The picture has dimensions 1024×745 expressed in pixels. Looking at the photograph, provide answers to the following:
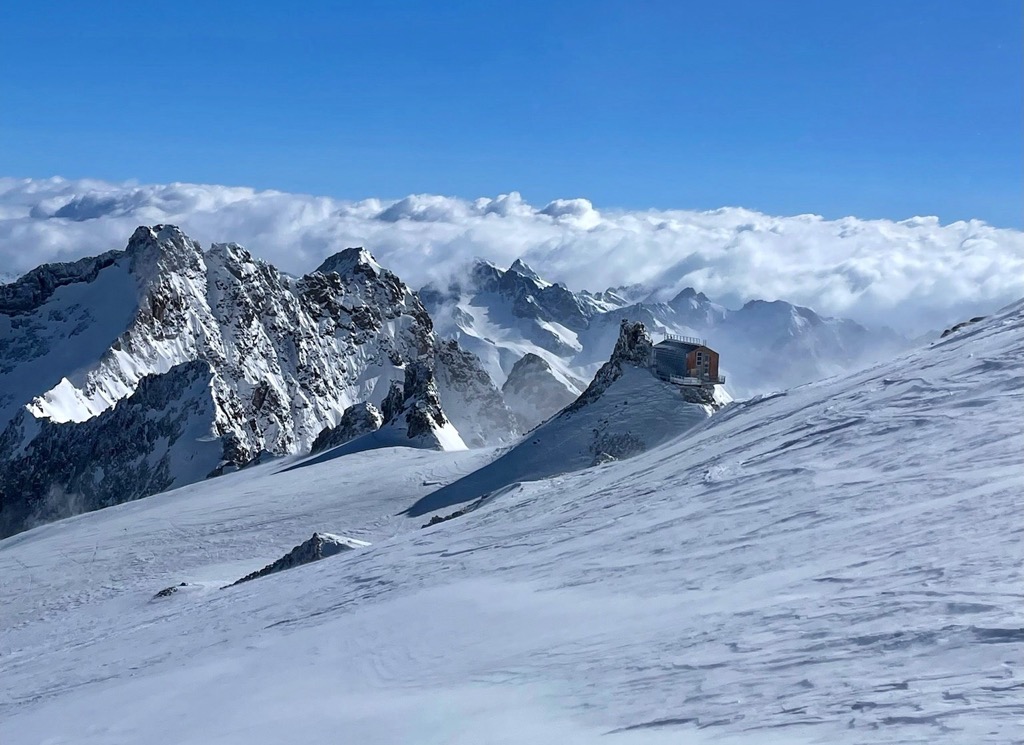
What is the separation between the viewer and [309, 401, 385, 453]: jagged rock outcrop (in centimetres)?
8281

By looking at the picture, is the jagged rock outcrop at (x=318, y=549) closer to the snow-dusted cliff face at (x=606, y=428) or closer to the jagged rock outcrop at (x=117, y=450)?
the snow-dusted cliff face at (x=606, y=428)

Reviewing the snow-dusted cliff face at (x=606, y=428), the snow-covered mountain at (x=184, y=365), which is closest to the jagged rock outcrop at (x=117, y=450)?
the snow-covered mountain at (x=184, y=365)

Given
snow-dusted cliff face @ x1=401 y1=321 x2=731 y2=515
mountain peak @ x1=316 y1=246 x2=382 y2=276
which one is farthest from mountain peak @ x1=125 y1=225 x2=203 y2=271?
snow-dusted cliff face @ x1=401 y1=321 x2=731 y2=515

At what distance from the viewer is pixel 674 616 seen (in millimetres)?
12859

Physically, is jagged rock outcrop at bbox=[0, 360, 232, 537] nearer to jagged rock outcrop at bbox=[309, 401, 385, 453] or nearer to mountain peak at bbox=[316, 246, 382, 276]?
jagged rock outcrop at bbox=[309, 401, 385, 453]

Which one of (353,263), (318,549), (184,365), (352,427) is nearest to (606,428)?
(318,549)

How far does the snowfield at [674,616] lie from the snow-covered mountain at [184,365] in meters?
68.5

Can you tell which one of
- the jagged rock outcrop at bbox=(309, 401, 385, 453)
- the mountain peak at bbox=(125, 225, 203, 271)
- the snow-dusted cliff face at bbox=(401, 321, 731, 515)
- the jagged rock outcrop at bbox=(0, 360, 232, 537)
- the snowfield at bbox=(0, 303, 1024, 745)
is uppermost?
the mountain peak at bbox=(125, 225, 203, 271)

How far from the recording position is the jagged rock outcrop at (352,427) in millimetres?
82812

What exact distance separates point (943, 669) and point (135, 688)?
1327 centimetres

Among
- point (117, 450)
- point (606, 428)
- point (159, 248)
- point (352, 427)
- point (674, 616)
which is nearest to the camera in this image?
point (674, 616)

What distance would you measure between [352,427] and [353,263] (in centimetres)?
10782

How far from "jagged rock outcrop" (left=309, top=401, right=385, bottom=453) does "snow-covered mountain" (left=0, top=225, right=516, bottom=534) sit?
875 centimetres

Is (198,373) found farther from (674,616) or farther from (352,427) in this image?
(674,616)
